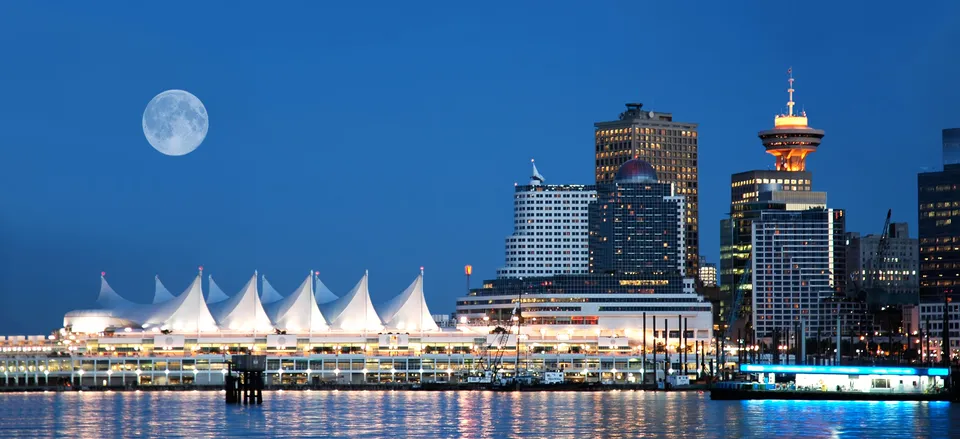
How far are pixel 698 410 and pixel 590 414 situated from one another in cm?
1146

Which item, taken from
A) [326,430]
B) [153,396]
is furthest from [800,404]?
[153,396]

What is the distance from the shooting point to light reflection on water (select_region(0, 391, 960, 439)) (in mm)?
111125

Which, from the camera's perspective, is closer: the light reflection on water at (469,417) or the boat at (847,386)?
the light reflection on water at (469,417)

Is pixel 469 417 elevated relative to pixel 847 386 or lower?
lower

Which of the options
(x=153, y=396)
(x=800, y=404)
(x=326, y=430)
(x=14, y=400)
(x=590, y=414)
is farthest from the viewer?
(x=153, y=396)

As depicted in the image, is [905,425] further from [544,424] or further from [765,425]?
[544,424]

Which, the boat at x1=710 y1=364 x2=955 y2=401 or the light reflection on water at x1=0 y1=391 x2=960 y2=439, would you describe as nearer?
the light reflection on water at x1=0 y1=391 x2=960 y2=439

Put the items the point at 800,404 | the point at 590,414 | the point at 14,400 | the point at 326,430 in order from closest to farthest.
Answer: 1. the point at 326,430
2. the point at 590,414
3. the point at 800,404
4. the point at 14,400

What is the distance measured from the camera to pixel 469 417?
128750mm

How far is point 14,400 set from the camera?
168 m

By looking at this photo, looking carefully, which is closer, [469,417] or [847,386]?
[469,417]

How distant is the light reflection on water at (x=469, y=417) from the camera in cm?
11112

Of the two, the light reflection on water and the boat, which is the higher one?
the boat

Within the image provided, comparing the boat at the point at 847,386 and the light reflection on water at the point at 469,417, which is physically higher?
the boat at the point at 847,386
